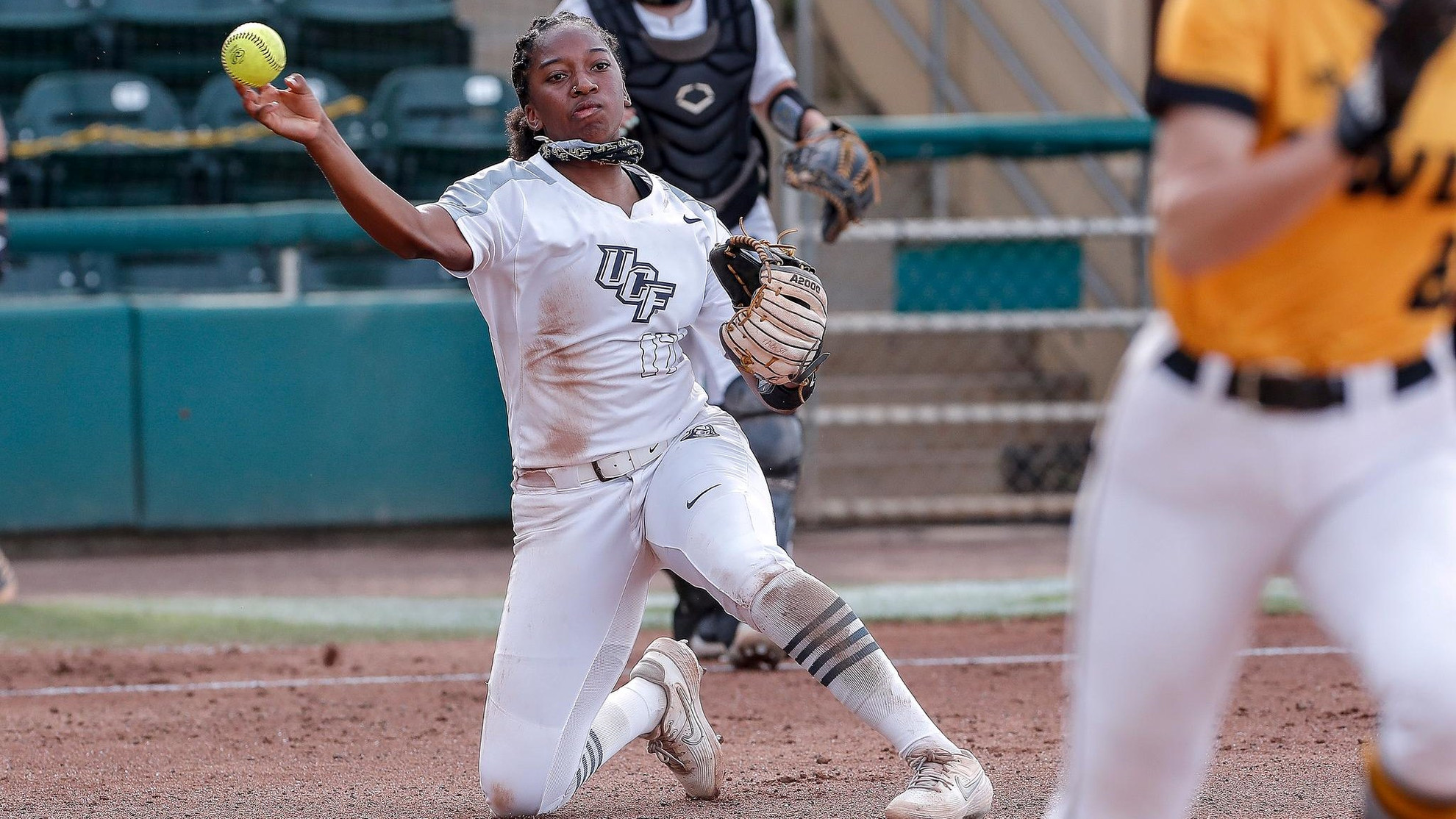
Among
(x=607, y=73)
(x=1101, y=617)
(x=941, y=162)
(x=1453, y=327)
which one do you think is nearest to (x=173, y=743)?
(x=607, y=73)

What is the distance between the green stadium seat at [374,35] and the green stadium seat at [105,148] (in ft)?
4.00

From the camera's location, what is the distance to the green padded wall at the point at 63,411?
7770 mm

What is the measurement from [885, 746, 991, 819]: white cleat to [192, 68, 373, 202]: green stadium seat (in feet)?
24.1

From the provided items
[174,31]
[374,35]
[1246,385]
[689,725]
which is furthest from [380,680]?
[174,31]

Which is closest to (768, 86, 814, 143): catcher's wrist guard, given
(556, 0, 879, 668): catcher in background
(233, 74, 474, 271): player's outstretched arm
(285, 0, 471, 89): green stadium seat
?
(556, 0, 879, 668): catcher in background

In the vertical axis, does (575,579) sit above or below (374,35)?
below

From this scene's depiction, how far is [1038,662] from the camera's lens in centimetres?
531

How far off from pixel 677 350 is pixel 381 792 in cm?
121

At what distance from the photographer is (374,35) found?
36.5 feet

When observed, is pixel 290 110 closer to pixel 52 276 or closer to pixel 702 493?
pixel 702 493

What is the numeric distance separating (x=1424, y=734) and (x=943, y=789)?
51.8 inches

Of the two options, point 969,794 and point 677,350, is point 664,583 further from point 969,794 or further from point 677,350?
point 969,794

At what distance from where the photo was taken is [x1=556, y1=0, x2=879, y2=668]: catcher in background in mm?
5109

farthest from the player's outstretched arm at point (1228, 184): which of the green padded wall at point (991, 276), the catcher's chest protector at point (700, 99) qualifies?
the green padded wall at point (991, 276)
